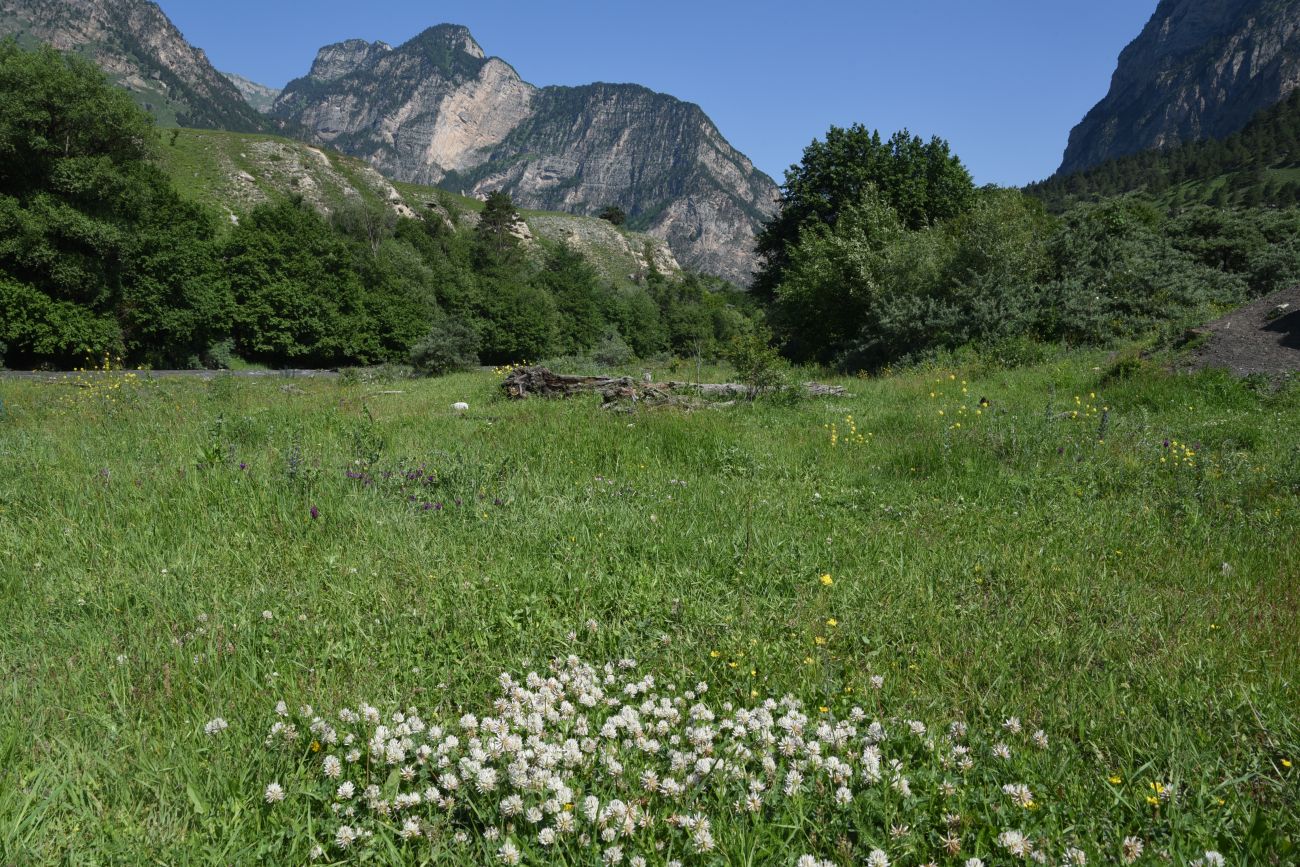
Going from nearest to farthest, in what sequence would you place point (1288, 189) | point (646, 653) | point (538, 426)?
point (646, 653) → point (538, 426) → point (1288, 189)

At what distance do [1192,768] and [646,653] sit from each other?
7.02ft

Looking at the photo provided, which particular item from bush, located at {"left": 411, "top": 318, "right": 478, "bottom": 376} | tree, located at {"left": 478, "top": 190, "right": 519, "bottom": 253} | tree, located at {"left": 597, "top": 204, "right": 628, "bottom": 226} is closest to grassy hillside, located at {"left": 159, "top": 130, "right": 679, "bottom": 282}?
tree, located at {"left": 478, "top": 190, "right": 519, "bottom": 253}

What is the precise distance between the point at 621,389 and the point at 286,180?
97330 millimetres

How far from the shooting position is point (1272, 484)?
5.47 meters

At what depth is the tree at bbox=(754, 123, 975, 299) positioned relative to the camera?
3181 cm

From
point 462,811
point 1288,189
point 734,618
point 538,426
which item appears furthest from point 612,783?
point 1288,189

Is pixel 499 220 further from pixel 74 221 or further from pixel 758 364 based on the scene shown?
pixel 758 364

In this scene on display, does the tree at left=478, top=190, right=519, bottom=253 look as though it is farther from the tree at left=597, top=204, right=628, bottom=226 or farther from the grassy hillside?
the tree at left=597, top=204, right=628, bottom=226

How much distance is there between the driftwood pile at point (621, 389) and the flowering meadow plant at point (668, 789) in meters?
8.42

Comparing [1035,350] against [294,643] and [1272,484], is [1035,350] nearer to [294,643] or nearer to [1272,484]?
[1272,484]

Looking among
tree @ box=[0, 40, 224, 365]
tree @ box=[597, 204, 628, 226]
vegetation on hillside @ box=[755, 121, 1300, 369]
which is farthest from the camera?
tree @ box=[597, 204, 628, 226]

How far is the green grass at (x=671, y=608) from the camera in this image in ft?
6.81

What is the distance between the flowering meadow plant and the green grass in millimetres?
33

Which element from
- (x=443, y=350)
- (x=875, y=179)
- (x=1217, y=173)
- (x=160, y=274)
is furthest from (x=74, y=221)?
(x=1217, y=173)
